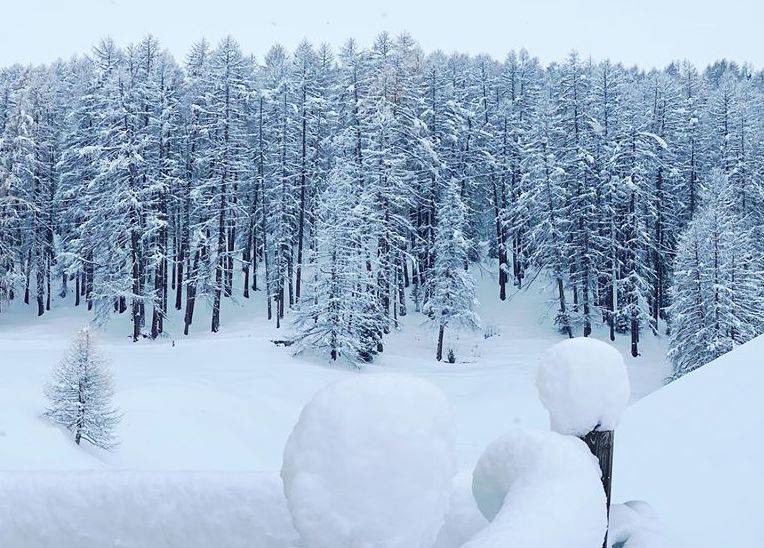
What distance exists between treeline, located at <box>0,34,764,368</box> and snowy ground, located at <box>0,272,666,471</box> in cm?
157

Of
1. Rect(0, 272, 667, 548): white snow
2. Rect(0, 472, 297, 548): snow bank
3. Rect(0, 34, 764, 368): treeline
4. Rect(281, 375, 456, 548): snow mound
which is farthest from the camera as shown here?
Rect(0, 34, 764, 368): treeline

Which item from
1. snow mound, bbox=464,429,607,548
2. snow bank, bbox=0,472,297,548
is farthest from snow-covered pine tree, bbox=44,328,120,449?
snow mound, bbox=464,429,607,548

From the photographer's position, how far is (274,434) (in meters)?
17.1

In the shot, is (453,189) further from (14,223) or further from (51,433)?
(14,223)

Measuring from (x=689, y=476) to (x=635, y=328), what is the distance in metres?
23.8

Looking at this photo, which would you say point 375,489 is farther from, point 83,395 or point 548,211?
point 548,211

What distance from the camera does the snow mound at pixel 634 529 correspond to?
10.4 ft

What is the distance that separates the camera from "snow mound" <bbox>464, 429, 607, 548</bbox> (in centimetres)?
134

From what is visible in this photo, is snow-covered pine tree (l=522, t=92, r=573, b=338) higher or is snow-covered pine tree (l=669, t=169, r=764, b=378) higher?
snow-covered pine tree (l=522, t=92, r=573, b=338)

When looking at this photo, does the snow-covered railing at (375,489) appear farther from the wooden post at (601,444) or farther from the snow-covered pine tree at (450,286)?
the snow-covered pine tree at (450,286)

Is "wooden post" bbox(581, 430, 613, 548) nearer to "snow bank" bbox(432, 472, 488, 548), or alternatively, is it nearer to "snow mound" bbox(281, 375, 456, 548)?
"snow bank" bbox(432, 472, 488, 548)

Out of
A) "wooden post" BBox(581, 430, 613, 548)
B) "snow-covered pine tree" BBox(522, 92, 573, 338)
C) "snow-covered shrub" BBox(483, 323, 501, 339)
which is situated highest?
"snow-covered pine tree" BBox(522, 92, 573, 338)

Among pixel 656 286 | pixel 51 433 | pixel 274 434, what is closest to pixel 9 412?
pixel 51 433

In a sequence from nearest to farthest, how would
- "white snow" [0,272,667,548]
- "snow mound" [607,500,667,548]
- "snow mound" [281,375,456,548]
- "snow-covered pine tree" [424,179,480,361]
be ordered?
"snow mound" [281,375,456,548] → "snow mound" [607,500,667,548] → "white snow" [0,272,667,548] → "snow-covered pine tree" [424,179,480,361]
